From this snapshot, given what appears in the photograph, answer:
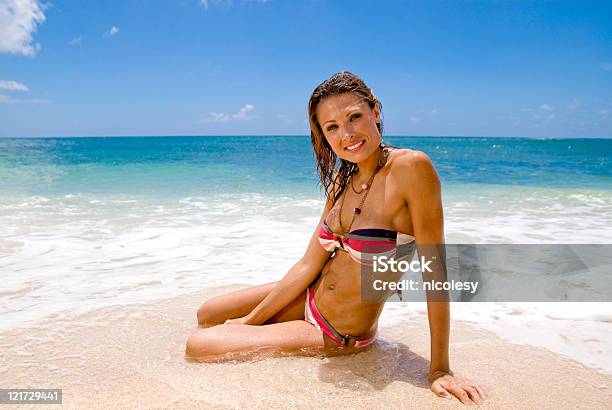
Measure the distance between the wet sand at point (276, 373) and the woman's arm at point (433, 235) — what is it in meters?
0.09

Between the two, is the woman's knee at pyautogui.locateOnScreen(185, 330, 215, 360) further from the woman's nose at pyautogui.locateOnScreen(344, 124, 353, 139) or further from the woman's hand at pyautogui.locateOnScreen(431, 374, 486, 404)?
the woman's nose at pyautogui.locateOnScreen(344, 124, 353, 139)

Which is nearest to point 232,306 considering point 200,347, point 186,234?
point 200,347

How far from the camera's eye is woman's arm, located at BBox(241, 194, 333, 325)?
9.16 ft

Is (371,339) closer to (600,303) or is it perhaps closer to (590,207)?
(600,303)

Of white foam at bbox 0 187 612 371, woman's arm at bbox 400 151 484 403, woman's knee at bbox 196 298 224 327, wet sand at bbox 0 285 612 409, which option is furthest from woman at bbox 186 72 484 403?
white foam at bbox 0 187 612 371

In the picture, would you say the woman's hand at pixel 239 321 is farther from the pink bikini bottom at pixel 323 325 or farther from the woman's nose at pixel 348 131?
the woman's nose at pixel 348 131

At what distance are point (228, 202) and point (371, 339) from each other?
775 centimetres

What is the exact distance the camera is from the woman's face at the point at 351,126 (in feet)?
7.76

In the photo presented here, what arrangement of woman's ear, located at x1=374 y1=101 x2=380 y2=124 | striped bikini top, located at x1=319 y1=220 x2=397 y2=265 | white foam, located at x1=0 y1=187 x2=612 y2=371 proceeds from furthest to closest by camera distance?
white foam, located at x1=0 y1=187 x2=612 y2=371 → woman's ear, located at x1=374 y1=101 x2=380 y2=124 → striped bikini top, located at x1=319 y1=220 x2=397 y2=265

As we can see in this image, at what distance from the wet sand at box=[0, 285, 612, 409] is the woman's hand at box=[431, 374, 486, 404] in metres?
0.04

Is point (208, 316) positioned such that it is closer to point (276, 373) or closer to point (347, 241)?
point (276, 373)

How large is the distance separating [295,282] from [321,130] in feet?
3.25

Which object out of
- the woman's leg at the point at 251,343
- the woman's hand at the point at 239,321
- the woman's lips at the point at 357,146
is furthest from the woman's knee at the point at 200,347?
the woman's lips at the point at 357,146

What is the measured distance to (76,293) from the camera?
3893 mm
